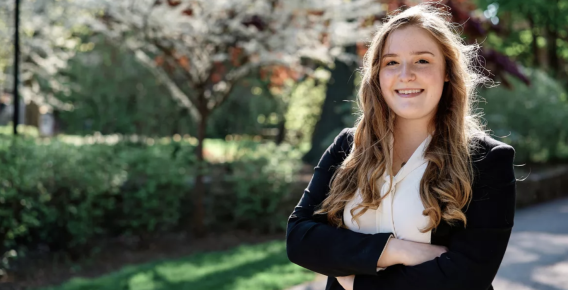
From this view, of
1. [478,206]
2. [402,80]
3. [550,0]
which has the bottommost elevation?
[478,206]

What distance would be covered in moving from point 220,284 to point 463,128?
3767mm

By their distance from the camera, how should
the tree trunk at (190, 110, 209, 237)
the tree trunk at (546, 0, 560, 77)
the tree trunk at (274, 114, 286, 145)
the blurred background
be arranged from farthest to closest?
the tree trunk at (274, 114, 286, 145) → the tree trunk at (546, 0, 560, 77) → the tree trunk at (190, 110, 209, 237) → the blurred background

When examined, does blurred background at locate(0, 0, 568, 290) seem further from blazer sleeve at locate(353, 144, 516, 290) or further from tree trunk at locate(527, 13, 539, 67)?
tree trunk at locate(527, 13, 539, 67)

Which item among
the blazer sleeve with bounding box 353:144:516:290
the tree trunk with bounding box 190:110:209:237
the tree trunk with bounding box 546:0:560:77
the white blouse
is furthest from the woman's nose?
the tree trunk with bounding box 546:0:560:77

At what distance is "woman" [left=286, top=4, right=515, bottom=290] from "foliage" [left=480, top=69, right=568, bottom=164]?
1103 cm

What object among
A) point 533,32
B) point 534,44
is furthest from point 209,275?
point 534,44

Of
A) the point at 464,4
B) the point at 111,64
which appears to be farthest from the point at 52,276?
the point at 111,64

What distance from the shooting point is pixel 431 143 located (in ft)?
6.33

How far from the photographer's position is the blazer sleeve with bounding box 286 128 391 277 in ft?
6.06

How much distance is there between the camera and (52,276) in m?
5.84

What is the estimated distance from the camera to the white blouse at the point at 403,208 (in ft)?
6.11

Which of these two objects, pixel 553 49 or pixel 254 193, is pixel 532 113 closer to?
pixel 553 49

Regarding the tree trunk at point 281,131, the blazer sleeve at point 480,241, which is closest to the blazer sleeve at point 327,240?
the blazer sleeve at point 480,241

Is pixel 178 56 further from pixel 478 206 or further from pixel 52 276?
pixel 478 206
